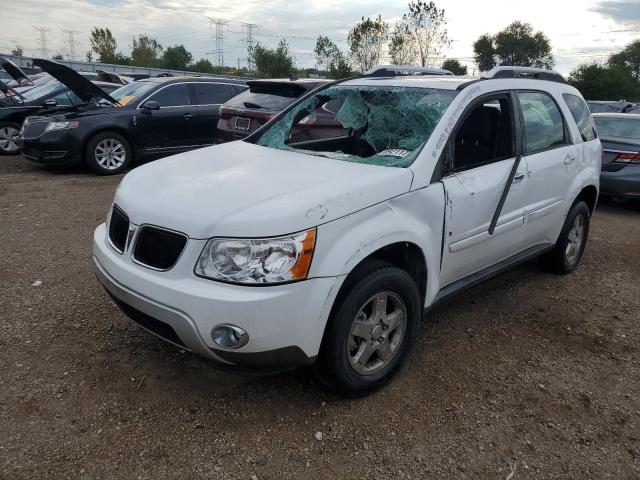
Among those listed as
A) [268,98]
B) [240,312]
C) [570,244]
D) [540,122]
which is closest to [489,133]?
[540,122]

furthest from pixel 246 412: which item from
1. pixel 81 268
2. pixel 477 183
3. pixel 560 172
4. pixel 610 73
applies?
pixel 610 73

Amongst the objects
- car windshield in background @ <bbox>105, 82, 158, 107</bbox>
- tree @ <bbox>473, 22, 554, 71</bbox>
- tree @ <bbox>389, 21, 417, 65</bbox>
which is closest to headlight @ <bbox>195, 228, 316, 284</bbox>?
car windshield in background @ <bbox>105, 82, 158, 107</bbox>

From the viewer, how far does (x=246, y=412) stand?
113 inches

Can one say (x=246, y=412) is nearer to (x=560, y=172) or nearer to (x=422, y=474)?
(x=422, y=474)

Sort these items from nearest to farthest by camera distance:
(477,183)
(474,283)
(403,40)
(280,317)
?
(280,317) < (477,183) < (474,283) < (403,40)

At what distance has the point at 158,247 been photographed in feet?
8.70

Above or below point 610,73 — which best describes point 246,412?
below

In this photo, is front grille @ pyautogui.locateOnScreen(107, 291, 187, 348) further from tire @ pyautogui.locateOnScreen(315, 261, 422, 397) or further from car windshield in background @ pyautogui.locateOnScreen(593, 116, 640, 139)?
car windshield in background @ pyautogui.locateOnScreen(593, 116, 640, 139)

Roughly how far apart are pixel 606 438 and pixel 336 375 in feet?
4.84

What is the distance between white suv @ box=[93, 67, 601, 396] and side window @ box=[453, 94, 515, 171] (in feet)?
0.04

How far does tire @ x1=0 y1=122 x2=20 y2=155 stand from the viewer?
33.0 ft

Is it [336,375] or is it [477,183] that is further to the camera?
[477,183]

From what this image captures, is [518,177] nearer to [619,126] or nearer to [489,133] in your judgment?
[489,133]

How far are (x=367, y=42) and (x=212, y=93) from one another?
23.3m
